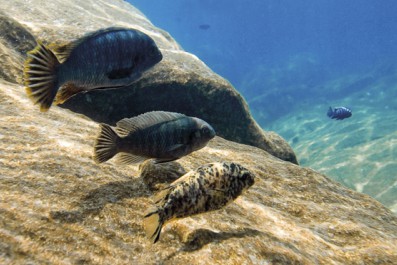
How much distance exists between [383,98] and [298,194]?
86.8 ft

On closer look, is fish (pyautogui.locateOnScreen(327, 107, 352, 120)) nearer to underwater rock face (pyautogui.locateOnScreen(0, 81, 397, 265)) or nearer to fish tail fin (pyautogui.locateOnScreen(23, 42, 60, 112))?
underwater rock face (pyautogui.locateOnScreen(0, 81, 397, 265))

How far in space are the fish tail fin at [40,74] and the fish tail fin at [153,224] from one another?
1.18 meters

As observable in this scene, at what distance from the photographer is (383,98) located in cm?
2512

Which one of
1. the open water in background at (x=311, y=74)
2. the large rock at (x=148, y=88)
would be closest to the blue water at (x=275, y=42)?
the open water in background at (x=311, y=74)

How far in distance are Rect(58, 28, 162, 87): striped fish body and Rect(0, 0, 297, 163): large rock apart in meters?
3.23

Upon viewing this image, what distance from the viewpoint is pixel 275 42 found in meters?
93.9

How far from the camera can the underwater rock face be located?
1.90 meters

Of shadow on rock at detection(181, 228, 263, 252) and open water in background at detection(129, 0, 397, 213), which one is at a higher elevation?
open water in background at detection(129, 0, 397, 213)

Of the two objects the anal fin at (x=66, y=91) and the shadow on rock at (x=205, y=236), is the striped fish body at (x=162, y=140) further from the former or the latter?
the shadow on rock at (x=205, y=236)

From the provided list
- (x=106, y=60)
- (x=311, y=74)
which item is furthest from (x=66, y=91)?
(x=311, y=74)

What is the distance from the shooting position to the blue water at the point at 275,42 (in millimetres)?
45375

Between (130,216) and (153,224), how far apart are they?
1.54 feet

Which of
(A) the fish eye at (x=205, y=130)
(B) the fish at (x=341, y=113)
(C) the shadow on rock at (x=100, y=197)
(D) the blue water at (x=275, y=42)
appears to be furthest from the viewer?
(D) the blue water at (x=275, y=42)

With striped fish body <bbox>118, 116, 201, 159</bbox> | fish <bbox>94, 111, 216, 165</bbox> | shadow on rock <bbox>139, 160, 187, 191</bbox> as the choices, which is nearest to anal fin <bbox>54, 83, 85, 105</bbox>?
fish <bbox>94, 111, 216, 165</bbox>
